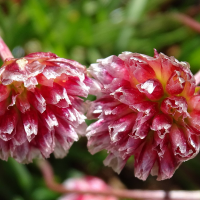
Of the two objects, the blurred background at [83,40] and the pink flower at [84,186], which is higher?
→ the blurred background at [83,40]

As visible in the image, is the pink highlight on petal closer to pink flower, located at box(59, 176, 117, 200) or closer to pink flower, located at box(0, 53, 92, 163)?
pink flower, located at box(0, 53, 92, 163)

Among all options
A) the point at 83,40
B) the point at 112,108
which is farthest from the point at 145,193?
the point at 83,40

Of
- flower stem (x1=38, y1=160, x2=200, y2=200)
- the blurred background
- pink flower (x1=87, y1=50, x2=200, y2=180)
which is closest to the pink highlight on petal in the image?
pink flower (x1=87, y1=50, x2=200, y2=180)

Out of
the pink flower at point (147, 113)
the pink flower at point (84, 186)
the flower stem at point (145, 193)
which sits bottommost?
the pink flower at point (84, 186)

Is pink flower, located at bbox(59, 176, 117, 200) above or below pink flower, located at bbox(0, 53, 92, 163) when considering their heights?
below

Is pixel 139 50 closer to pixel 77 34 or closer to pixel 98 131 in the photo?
pixel 77 34

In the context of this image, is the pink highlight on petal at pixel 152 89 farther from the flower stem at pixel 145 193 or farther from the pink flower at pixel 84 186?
the pink flower at pixel 84 186

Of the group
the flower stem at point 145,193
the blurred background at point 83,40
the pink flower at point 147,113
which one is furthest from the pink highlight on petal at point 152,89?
the blurred background at point 83,40

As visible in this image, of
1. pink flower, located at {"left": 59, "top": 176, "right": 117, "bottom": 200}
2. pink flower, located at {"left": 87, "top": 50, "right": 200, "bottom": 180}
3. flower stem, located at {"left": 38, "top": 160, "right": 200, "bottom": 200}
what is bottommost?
pink flower, located at {"left": 59, "top": 176, "right": 117, "bottom": 200}
